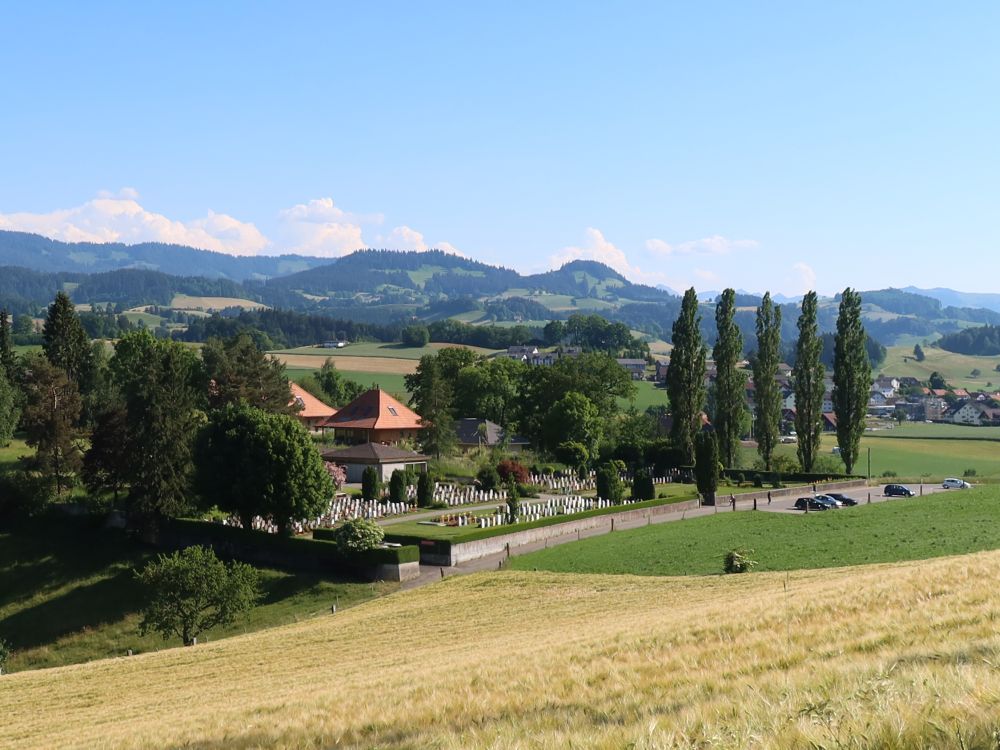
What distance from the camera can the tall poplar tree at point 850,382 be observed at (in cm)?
7744

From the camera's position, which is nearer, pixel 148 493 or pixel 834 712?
pixel 834 712

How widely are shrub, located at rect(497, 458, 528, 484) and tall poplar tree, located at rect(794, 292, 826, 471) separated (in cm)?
2448

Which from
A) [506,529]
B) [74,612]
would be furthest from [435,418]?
[74,612]

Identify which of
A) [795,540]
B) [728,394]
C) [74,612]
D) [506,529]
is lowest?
[74,612]

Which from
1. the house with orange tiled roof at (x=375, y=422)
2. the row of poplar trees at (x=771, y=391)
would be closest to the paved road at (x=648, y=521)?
the row of poplar trees at (x=771, y=391)

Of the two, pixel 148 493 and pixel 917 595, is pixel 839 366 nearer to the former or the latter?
pixel 148 493

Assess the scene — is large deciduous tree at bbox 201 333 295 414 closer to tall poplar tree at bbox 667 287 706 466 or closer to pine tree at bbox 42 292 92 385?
pine tree at bbox 42 292 92 385

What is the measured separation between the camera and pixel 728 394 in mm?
79188

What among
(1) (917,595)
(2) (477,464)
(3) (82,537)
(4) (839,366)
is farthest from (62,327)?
(1) (917,595)

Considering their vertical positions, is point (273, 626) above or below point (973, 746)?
below

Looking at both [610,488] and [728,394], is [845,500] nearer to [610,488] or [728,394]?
[610,488]

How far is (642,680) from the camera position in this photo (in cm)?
1284

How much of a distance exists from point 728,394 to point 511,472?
21012mm

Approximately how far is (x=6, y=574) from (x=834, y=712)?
51404 mm
